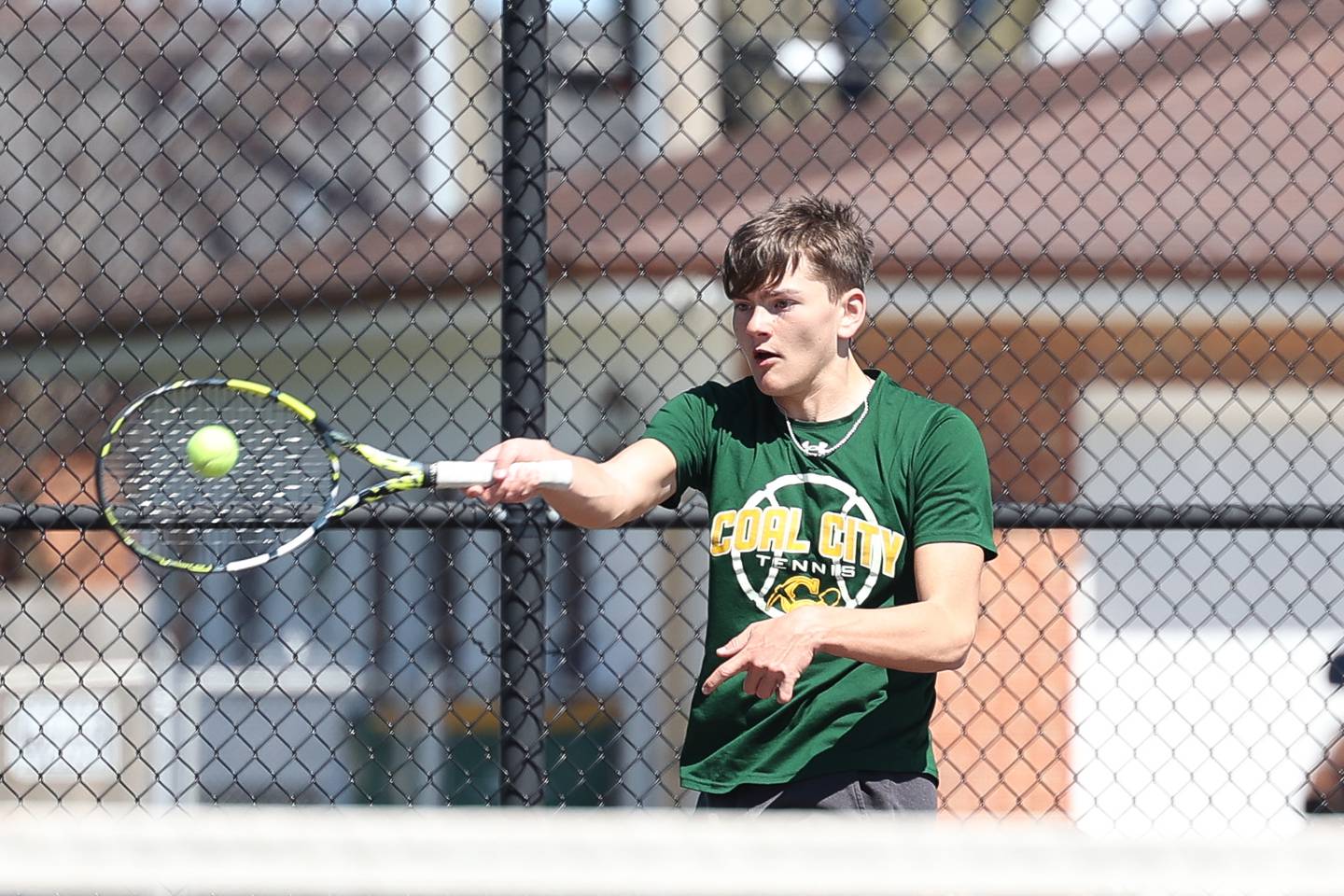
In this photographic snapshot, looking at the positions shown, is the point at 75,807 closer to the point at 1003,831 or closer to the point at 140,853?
the point at 140,853

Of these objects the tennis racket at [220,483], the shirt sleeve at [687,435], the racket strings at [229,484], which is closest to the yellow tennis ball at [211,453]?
the tennis racket at [220,483]

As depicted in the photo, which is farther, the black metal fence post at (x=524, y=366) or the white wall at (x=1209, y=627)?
the white wall at (x=1209, y=627)

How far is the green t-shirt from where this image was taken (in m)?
2.49

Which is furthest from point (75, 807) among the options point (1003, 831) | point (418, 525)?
point (1003, 831)

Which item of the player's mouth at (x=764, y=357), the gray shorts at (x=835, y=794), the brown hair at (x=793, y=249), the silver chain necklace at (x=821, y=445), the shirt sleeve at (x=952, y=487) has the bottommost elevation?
the gray shorts at (x=835, y=794)

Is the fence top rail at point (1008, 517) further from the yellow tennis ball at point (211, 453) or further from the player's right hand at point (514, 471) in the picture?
the player's right hand at point (514, 471)

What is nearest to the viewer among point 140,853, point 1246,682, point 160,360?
point 140,853

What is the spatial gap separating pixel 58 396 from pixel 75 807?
2.75 meters

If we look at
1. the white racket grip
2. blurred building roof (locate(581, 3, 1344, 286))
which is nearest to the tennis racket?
the white racket grip

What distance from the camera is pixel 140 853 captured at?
6.27ft

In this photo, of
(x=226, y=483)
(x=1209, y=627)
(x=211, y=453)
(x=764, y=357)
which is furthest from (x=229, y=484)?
(x=1209, y=627)

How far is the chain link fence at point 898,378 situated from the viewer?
445 centimetres

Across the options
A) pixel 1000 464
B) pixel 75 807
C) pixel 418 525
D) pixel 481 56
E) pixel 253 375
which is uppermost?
pixel 481 56

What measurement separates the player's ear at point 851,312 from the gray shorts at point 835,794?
0.72m
